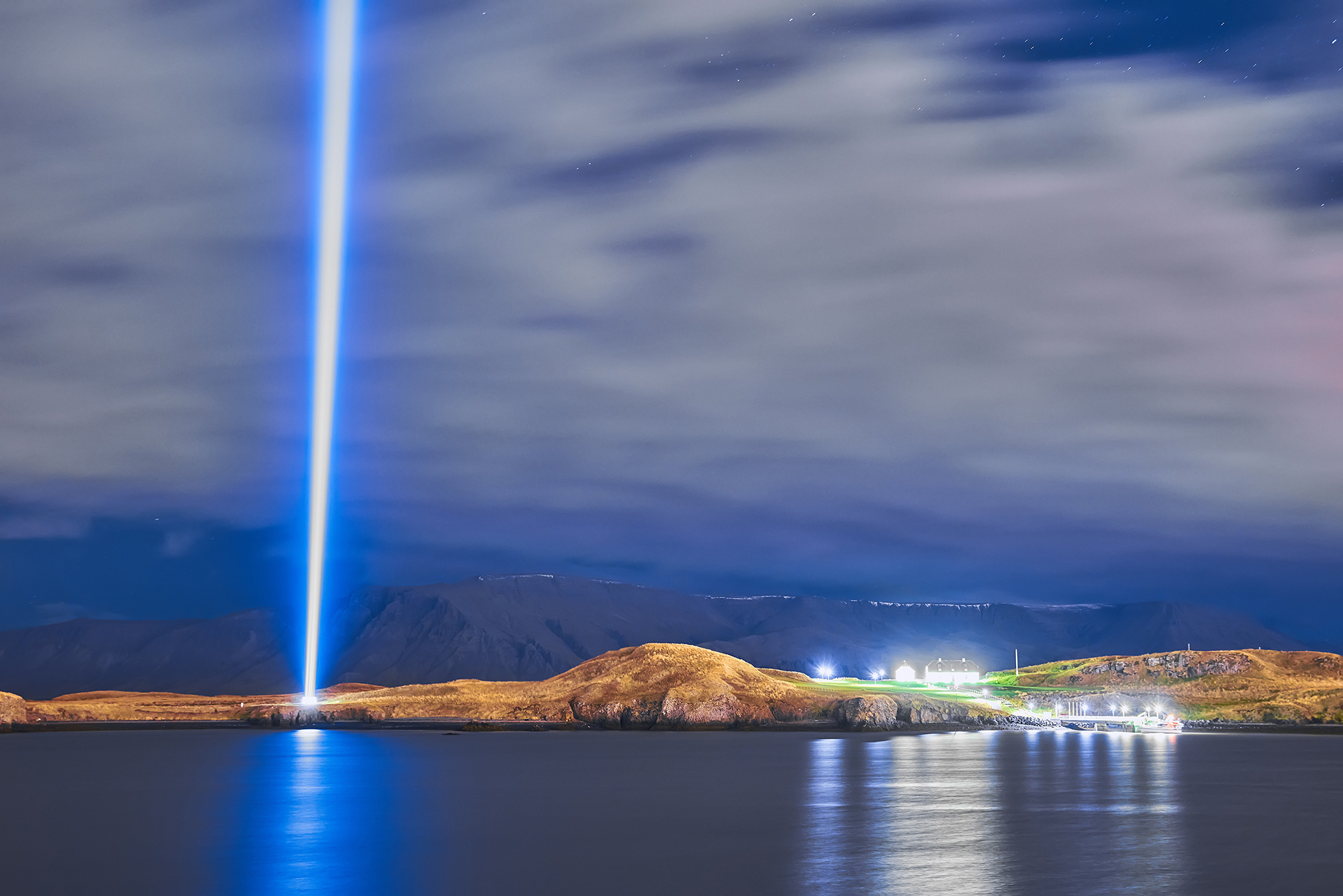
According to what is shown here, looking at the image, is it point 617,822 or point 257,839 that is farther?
point 617,822

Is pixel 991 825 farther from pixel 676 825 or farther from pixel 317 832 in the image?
pixel 317 832

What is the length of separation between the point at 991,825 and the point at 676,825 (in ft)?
61.0

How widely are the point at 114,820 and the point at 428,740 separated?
117 metres

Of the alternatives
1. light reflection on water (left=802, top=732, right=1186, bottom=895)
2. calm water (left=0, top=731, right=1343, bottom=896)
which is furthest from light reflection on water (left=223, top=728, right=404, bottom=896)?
light reflection on water (left=802, top=732, right=1186, bottom=895)

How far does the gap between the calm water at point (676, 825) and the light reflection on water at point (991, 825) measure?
0.26 meters

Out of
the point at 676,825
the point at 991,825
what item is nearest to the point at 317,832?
the point at 676,825

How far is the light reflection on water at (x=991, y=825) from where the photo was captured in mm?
52156

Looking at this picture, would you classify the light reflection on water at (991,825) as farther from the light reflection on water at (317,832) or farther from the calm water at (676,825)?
the light reflection on water at (317,832)

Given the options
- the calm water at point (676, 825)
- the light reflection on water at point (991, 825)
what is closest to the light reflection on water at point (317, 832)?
the calm water at point (676, 825)

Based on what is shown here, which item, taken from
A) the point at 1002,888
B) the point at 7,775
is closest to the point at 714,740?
the point at 7,775

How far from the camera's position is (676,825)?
239ft

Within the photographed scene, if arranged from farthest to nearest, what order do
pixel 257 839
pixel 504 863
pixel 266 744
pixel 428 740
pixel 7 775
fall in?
pixel 428 740, pixel 266 744, pixel 7 775, pixel 257 839, pixel 504 863

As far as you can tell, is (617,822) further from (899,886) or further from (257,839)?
(899,886)

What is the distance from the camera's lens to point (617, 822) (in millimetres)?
73688
